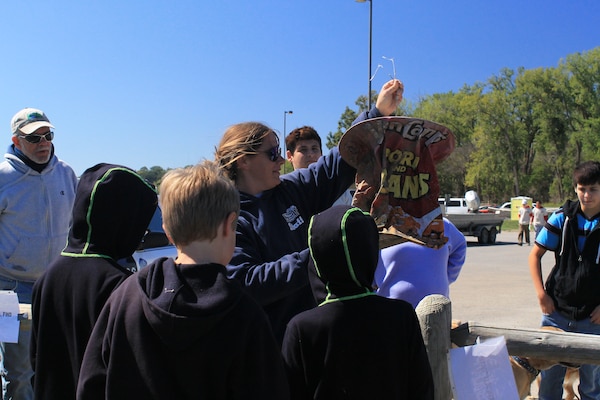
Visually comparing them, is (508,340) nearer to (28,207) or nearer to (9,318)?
(9,318)

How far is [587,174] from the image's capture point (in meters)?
3.90

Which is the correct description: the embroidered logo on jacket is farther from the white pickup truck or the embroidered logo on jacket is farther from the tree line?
the tree line

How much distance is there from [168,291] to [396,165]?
122cm

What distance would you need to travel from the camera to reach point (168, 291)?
1573mm

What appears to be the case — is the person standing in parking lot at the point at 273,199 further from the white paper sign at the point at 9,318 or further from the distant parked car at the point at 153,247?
the distant parked car at the point at 153,247

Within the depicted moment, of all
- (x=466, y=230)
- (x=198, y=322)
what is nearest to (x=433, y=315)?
(x=198, y=322)

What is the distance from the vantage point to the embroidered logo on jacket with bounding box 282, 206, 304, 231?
8.21 ft

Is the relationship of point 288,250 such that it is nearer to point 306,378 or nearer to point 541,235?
point 306,378

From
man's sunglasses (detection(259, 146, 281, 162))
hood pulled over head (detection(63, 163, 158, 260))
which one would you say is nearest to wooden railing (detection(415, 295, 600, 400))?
man's sunglasses (detection(259, 146, 281, 162))

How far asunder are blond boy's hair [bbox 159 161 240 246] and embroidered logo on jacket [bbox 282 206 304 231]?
775mm

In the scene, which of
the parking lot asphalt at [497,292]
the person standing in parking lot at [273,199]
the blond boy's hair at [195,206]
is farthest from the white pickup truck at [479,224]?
the blond boy's hair at [195,206]

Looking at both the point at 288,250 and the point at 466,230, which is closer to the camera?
the point at 288,250

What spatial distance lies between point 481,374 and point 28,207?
10.9 feet

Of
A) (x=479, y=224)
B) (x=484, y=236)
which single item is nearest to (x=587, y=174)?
(x=479, y=224)
